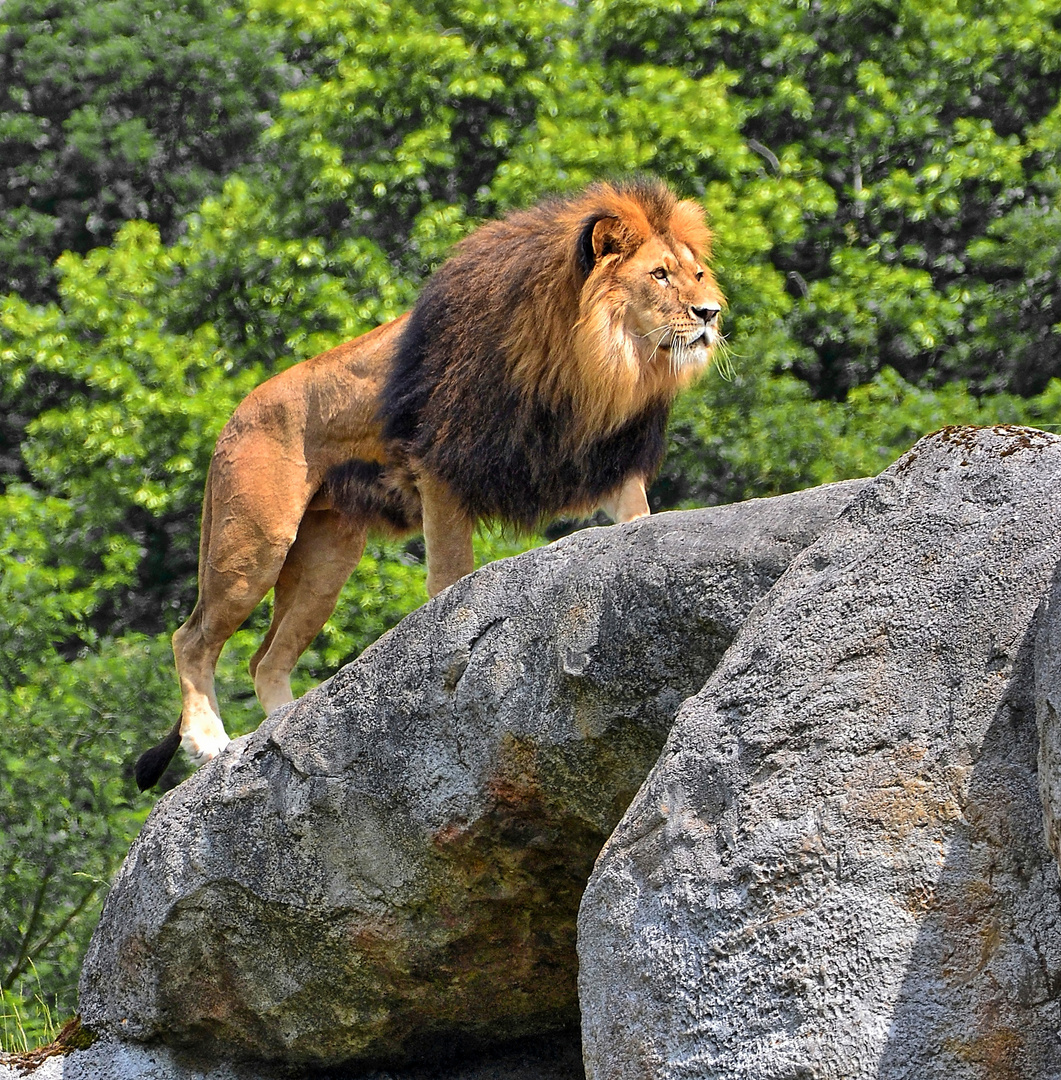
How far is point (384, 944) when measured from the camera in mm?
4430

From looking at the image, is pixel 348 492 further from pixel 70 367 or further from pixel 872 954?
pixel 70 367

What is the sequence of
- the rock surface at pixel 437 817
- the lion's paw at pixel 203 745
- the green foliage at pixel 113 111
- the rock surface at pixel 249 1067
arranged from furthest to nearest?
the green foliage at pixel 113 111 → the lion's paw at pixel 203 745 → the rock surface at pixel 249 1067 → the rock surface at pixel 437 817

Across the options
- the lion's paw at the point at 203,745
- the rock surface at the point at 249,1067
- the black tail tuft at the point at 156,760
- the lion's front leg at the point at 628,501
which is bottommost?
the rock surface at the point at 249,1067

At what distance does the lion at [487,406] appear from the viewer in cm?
517

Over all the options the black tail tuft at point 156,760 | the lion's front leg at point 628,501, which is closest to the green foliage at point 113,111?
the black tail tuft at point 156,760

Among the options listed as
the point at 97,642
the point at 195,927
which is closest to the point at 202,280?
the point at 97,642

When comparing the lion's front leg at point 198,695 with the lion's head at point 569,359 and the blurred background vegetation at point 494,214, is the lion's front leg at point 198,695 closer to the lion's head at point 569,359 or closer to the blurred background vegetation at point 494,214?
the lion's head at point 569,359

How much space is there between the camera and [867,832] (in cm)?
279

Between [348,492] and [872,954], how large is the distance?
3.34 meters

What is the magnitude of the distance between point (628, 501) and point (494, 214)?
736 cm

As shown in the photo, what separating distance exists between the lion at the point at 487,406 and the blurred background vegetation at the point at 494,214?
4682mm

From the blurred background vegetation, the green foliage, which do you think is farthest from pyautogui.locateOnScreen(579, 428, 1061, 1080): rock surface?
the green foliage

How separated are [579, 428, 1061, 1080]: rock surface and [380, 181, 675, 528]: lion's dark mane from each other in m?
2.14

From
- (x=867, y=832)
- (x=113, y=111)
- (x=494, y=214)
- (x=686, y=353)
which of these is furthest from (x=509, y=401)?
Answer: (x=113, y=111)
